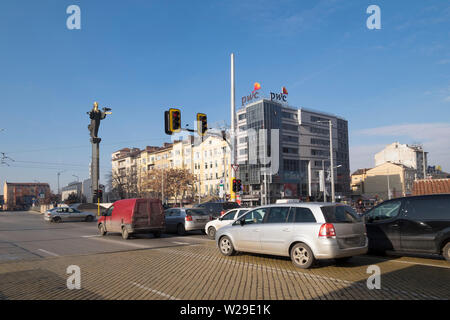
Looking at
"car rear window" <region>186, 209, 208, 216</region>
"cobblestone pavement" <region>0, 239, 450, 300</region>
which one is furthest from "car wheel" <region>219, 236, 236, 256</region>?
"car rear window" <region>186, 209, 208, 216</region>

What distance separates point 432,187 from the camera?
30.8 metres

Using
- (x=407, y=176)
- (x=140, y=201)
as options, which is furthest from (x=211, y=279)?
(x=407, y=176)

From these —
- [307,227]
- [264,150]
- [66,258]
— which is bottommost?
[66,258]

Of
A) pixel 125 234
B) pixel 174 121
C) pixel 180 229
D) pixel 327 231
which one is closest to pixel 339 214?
pixel 327 231

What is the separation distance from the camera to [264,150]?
77.1 m

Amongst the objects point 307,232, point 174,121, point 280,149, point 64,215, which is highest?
point 280,149

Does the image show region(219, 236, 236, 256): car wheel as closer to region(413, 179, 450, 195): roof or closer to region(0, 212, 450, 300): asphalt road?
region(0, 212, 450, 300): asphalt road

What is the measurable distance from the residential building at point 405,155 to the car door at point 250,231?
10930 cm

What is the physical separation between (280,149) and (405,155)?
5675 cm

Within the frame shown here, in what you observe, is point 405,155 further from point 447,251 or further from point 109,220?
point 447,251

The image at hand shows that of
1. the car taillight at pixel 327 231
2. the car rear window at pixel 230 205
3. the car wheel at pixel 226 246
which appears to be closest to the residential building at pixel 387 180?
the car rear window at pixel 230 205

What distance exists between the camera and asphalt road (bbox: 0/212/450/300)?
21.8 ft
